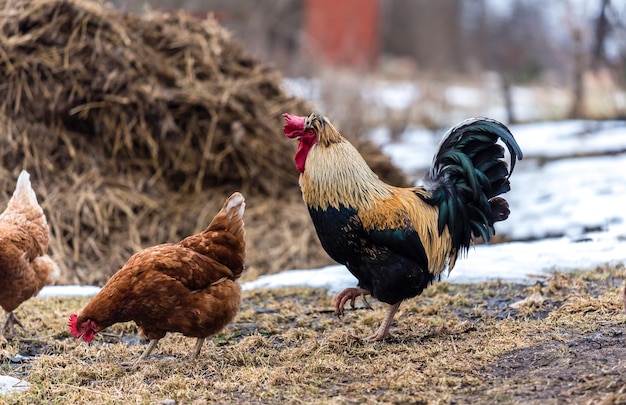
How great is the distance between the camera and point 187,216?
8.91m

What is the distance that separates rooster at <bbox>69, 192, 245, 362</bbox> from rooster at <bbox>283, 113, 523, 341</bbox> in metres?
0.60

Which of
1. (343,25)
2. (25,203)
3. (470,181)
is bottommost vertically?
(25,203)

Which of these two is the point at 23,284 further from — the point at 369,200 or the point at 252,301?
the point at 369,200

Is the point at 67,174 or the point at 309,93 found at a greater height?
the point at 309,93

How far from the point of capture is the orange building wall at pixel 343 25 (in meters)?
23.6

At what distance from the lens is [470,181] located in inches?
209

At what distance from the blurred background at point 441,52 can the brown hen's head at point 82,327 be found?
7.11m

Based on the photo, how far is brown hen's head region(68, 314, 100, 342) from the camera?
15.2 ft

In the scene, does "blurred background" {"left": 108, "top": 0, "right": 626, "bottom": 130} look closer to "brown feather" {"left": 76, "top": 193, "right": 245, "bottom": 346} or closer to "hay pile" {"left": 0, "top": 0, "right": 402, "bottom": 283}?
"hay pile" {"left": 0, "top": 0, "right": 402, "bottom": 283}

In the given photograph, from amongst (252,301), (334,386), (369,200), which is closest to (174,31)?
(252,301)

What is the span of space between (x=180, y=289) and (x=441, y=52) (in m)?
26.2

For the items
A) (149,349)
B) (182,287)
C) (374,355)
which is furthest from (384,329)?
(149,349)

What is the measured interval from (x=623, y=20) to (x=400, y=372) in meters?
12.2

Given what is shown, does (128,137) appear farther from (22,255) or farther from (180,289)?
(180,289)
